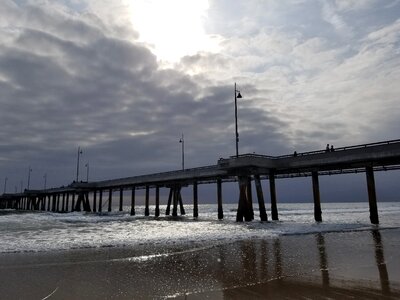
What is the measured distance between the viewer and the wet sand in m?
7.26

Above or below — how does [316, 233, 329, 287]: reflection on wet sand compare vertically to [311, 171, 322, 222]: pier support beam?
below

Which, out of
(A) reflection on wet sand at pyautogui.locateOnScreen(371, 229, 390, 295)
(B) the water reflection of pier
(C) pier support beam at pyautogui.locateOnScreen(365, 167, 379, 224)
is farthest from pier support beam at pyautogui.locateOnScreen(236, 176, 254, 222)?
(B) the water reflection of pier

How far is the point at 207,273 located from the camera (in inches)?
373

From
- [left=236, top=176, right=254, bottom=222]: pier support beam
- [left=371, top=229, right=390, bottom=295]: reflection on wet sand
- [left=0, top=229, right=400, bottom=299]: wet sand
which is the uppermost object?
[left=236, top=176, right=254, bottom=222]: pier support beam

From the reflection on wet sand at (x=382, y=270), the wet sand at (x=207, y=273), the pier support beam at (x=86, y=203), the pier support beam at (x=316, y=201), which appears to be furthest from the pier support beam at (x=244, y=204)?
the pier support beam at (x=86, y=203)

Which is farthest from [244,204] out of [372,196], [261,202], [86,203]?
[86,203]

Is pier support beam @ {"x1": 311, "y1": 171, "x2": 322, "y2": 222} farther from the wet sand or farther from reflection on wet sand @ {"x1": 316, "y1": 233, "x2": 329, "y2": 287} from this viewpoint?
reflection on wet sand @ {"x1": 316, "y1": 233, "x2": 329, "y2": 287}

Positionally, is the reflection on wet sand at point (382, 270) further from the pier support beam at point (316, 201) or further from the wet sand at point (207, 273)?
the pier support beam at point (316, 201)

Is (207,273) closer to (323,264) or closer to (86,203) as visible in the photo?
(323,264)

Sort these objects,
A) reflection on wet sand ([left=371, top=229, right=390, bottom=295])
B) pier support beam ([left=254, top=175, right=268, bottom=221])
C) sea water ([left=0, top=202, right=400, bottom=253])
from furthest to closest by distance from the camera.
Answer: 1. pier support beam ([left=254, top=175, right=268, bottom=221])
2. sea water ([left=0, top=202, right=400, bottom=253])
3. reflection on wet sand ([left=371, top=229, right=390, bottom=295])

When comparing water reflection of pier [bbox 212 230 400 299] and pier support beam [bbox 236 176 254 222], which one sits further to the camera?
pier support beam [bbox 236 176 254 222]

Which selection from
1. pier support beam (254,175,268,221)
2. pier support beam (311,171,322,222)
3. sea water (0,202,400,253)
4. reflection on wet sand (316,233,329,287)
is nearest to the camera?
reflection on wet sand (316,233,329,287)

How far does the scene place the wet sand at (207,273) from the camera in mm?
7258

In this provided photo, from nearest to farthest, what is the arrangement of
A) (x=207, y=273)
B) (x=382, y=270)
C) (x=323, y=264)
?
(x=382, y=270) → (x=207, y=273) → (x=323, y=264)
